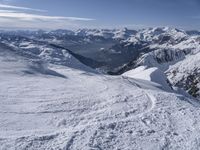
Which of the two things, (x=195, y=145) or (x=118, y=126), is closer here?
(x=195, y=145)

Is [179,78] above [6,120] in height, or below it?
below

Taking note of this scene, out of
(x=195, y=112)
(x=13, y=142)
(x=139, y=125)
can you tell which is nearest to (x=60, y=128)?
(x=13, y=142)

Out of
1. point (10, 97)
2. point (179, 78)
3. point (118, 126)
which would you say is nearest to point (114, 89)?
point (10, 97)

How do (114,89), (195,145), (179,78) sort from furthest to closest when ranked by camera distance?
(179,78) < (114,89) < (195,145)

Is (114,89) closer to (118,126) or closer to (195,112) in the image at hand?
(195,112)

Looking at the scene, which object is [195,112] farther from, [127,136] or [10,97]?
[10,97]

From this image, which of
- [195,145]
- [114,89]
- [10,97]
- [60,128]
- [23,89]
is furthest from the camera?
[114,89]
